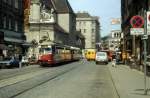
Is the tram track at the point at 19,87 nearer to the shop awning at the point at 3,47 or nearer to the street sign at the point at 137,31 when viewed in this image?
the street sign at the point at 137,31

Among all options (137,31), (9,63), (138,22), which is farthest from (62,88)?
(9,63)

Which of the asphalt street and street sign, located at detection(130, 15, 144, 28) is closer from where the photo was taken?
the asphalt street

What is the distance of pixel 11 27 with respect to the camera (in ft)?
258

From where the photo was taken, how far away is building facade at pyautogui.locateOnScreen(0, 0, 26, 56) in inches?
2879

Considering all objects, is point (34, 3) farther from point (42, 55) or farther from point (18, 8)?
point (42, 55)

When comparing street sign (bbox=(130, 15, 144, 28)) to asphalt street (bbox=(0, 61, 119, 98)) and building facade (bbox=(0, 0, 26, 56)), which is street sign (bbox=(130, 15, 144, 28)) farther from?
building facade (bbox=(0, 0, 26, 56))

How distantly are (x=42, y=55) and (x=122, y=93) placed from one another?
131 ft

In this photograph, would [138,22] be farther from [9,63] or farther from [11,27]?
[11,27]

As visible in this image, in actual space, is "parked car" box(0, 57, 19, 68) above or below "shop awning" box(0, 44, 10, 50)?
below

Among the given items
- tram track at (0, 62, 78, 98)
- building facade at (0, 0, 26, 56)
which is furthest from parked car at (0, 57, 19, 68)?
tram track at (0, 62, 78, 98)

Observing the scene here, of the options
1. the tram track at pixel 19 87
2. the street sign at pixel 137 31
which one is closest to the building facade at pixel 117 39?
the tram track at pixel 19 87

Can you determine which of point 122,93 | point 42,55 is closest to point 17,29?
point 42,55

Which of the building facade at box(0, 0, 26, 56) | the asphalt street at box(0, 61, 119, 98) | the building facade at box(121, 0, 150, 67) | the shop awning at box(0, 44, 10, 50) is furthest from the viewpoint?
the building facade at box(0, 0, 26, 56)

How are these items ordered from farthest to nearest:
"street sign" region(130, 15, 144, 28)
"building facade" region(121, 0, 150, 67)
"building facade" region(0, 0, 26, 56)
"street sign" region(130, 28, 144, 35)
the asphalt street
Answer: "building facade" region(0, 0, 26, 56) < "building facade" region(121, 0, 150, 67) < "street sign" region(130, 15, 144, 28) < "street sign" region(130, 28, 144, 35) < the asphalt street
